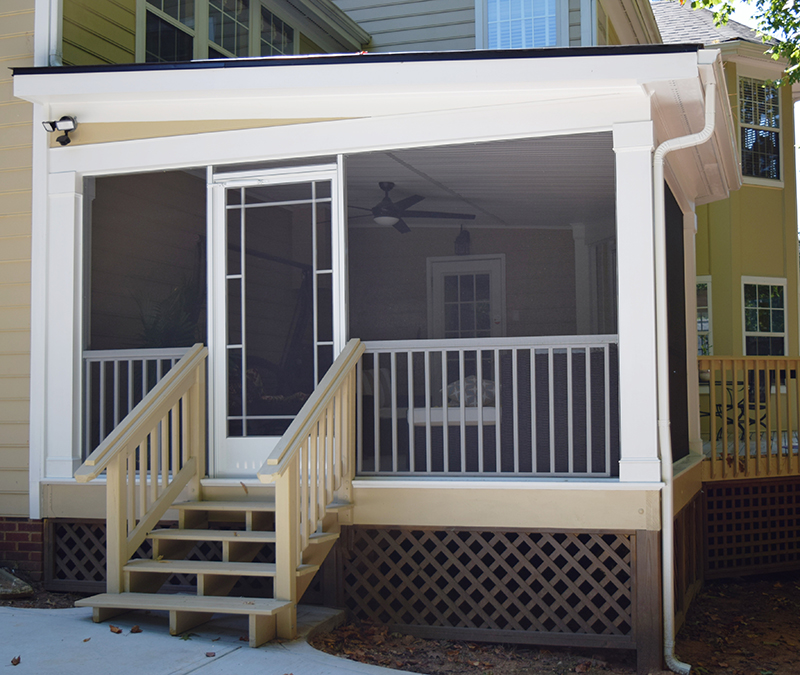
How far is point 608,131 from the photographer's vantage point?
15.3 ft

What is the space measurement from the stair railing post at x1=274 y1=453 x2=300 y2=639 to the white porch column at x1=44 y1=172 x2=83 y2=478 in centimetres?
204

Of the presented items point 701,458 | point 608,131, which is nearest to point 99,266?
point 608,131

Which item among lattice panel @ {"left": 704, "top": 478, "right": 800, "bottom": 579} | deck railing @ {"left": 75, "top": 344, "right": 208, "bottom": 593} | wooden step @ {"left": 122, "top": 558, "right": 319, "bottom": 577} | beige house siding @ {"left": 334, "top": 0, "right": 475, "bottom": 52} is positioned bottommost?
lattice panel @ {"left": 704, "top": 478, "right": 800, "bottom": 579}

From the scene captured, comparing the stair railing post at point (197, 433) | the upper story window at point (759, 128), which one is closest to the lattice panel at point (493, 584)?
the stair railing post at point (197, 433)

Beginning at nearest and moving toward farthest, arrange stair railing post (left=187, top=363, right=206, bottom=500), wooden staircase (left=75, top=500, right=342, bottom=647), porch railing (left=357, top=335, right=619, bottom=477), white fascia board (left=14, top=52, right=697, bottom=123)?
1. wooden staircase (left=75, top=500, right=342, bottom=647)
2. white fascia board (left=14, top=52, right=697, bottom=123)
3. porch railing (left=357, top=335, right=619, bottom=477)
4. stair railing post (left=187, top=363, right=206, bottom=500)

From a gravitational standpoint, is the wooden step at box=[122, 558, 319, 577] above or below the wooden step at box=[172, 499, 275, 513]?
below

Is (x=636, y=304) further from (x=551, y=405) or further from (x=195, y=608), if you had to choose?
(x=195, y=608)

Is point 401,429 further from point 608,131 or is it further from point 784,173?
point 784,173

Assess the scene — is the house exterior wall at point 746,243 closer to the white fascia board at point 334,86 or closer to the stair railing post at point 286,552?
the white fascia board at point 334,86

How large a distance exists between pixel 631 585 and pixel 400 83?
3216 mm

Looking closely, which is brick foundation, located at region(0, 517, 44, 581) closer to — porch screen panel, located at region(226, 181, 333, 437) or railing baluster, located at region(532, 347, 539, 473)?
porch screen panel, located at region(226, 181, 333, 437)

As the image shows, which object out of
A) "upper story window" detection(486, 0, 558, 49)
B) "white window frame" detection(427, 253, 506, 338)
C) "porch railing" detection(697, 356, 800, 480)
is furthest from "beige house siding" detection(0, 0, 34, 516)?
"porch railing" detection(697, 356, 800, 480)

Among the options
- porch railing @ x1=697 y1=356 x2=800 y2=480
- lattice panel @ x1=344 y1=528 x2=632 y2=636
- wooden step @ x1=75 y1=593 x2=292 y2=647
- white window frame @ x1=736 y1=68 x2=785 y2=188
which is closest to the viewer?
wooden step @ x1=75 y1=593 x2=292 y2=647

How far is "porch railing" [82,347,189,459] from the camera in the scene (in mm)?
5316
